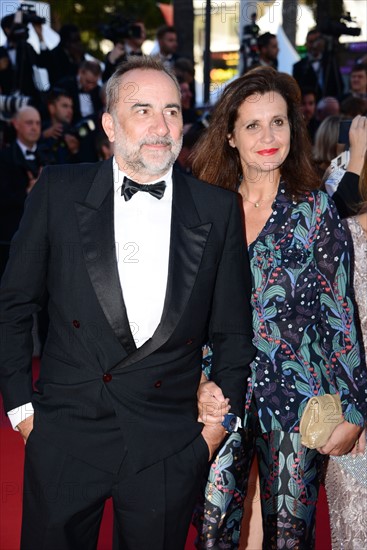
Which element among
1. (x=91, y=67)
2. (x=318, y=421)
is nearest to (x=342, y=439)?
(x=318, y=421)

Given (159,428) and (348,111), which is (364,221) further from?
(348,111)

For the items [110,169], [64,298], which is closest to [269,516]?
[64,298]

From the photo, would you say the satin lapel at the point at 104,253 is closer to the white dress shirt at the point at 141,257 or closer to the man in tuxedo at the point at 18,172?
the white dress shirt at the point at 141,257

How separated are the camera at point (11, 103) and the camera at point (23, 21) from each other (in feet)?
2.58

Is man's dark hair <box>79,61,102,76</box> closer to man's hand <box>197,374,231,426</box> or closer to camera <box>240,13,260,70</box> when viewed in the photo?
camera <box>240,13,260,70</box>

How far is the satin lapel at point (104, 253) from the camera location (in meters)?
2.08

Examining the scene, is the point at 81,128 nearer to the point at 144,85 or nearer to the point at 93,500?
the point at 144,85

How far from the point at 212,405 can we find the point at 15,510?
1788 millimetres

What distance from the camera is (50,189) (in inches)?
86.4

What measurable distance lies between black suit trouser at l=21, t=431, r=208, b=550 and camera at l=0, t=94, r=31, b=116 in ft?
18.7

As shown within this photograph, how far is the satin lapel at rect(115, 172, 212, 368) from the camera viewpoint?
211 centimetres

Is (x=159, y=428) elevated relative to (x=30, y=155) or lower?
elevated

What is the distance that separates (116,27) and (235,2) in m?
2.75

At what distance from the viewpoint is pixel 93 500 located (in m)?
2.08
